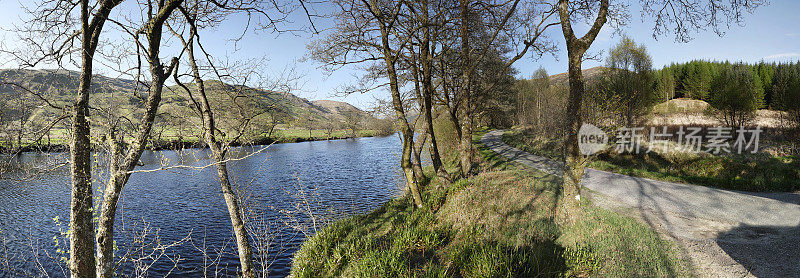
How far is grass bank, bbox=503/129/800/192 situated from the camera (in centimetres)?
957

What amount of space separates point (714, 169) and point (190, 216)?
20.8 metres

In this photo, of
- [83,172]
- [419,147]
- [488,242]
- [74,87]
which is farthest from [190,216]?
[488,242]

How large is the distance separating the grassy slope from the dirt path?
1.94 feet

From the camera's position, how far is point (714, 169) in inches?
434

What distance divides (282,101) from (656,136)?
23.0 metres

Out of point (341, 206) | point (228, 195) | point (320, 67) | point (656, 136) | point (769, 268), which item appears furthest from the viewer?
point (656, 136)

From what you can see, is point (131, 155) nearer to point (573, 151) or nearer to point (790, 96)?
point (573, 151)

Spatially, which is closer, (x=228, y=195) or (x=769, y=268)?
(x=769, y=268)

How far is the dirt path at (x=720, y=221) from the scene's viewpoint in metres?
4.98

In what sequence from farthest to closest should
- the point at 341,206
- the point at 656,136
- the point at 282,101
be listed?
the point at 656,136 → the point at 341,206 → the point at 282,101

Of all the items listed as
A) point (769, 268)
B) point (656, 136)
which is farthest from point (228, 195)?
point (656, 136)

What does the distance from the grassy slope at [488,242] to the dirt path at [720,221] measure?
0.59 meters

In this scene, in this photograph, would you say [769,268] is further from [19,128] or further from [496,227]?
[19,128]

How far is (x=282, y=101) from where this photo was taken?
6.92m
